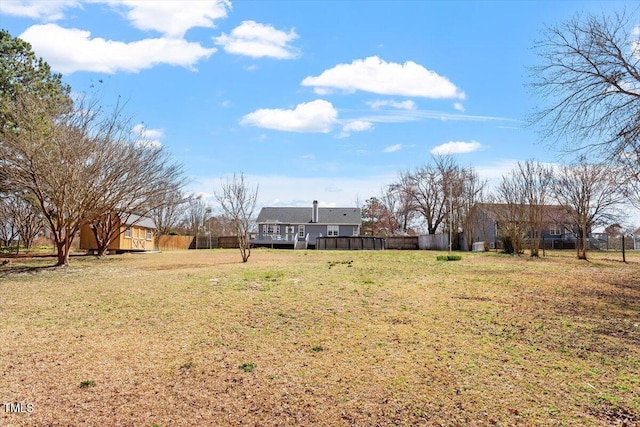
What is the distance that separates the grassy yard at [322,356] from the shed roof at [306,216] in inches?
1559

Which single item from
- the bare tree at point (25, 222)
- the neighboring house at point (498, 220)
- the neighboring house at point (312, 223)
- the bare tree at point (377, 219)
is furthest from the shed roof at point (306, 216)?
the bare tree at point (25, 222)

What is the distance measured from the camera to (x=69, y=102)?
738 inches

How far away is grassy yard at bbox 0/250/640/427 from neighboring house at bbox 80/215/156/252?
1930 centimetres

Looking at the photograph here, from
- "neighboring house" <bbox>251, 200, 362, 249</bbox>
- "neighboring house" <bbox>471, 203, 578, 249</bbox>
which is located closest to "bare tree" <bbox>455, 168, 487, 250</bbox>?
"neighboring house" <bbox>471, 203, 578, 249</bbox>

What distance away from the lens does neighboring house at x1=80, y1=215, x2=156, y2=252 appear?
28.9 meters

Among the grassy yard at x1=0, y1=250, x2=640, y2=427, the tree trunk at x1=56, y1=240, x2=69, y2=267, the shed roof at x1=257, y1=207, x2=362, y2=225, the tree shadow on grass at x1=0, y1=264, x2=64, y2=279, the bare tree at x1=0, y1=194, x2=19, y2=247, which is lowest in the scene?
the grassy yard at x1=0, y1=250, x2=640, y2=427

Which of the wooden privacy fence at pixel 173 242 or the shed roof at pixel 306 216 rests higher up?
the shed roof at pixel 306 216

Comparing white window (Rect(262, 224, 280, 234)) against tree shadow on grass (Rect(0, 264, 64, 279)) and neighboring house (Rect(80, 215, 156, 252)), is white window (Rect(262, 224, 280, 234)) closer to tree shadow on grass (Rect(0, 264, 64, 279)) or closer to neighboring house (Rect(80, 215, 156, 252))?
neighboring house (Rect(80, 215, 156, 252))

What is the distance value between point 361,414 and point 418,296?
17.5ft

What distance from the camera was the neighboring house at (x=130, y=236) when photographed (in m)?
28.9

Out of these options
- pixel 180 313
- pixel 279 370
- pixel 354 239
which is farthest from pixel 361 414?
pixel 354 239

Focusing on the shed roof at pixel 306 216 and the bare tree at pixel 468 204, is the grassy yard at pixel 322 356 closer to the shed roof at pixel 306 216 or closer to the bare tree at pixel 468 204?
the bare tree at pixel 468 204

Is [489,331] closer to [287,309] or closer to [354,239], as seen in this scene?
[287,309]

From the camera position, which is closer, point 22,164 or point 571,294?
point 571,294
